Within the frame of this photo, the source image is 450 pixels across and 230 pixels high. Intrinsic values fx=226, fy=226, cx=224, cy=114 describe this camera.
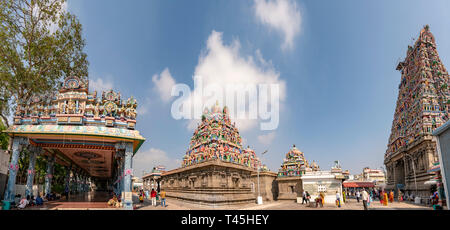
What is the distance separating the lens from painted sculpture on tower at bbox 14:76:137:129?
13.1 m

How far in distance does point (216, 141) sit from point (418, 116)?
25948 mm

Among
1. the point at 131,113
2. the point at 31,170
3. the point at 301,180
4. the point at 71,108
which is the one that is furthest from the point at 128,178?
the point at 301,180

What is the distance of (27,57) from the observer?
1764 cm

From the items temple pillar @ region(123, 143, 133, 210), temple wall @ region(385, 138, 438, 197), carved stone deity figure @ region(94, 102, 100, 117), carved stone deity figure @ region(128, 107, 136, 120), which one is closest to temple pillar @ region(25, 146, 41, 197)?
carved stone deity figure @ region(94, 102, 100, 117)

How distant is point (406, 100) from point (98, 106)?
41498mm

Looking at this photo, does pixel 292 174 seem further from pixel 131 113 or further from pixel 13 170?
pixel 13 170

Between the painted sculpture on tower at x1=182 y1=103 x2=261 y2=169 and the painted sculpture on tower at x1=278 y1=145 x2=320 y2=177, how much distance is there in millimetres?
4822

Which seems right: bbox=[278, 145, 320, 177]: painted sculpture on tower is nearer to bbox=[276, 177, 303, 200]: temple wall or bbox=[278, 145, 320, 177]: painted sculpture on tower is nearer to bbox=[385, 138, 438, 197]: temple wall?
bbox=[276, 177, 303, 200]: temple wall

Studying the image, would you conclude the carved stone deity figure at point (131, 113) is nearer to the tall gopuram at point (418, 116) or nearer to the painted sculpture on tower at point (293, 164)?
the painted sculpture on tower at point (293, 164)

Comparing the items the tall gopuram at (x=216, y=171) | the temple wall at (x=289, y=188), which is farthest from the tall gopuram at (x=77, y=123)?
the temple wall at (x=289, y=188)

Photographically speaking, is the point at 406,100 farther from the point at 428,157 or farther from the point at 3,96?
the point at 3,96

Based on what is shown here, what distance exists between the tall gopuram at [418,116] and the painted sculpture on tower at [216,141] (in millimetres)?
20148

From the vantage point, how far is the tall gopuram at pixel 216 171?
69.6ft
